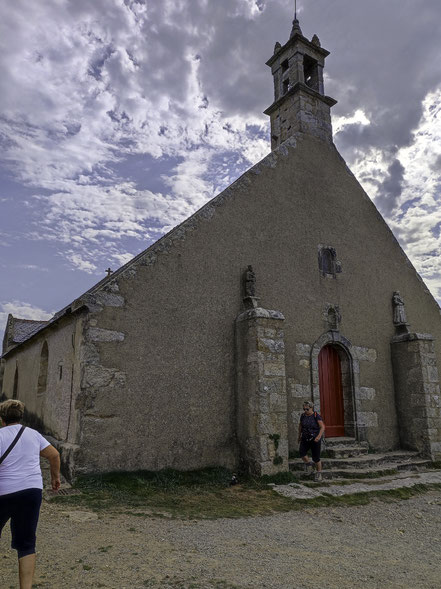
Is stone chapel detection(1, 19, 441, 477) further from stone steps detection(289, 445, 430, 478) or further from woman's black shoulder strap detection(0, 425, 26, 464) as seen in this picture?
woman's black shoulder strap detection(0, 425, 26, 464)

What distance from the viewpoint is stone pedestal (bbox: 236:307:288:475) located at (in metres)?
7.41

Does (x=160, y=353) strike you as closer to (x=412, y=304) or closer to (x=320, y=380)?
(x=320, y=380)

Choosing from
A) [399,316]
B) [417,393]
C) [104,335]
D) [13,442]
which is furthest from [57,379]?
[399,316]

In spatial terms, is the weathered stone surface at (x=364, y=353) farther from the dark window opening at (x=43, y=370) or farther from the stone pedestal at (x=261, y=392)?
the dark window opening at (x=43, y=370)

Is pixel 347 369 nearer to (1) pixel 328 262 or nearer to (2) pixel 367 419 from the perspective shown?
(2) pixel 367 419

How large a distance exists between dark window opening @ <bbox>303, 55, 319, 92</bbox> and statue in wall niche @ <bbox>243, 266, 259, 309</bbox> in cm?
681

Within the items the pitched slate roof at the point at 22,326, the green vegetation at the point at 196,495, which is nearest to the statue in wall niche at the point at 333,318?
the green vegetation at the point at 196,495

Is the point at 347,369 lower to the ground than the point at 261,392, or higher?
higher

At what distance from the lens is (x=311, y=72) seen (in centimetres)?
1257

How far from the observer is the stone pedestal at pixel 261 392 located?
7406 mm

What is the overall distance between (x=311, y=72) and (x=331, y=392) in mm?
9149

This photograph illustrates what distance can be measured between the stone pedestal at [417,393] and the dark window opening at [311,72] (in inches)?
295

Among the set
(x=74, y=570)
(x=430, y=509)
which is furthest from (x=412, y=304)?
(x=74, y=570)

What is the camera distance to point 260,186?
947 cm
